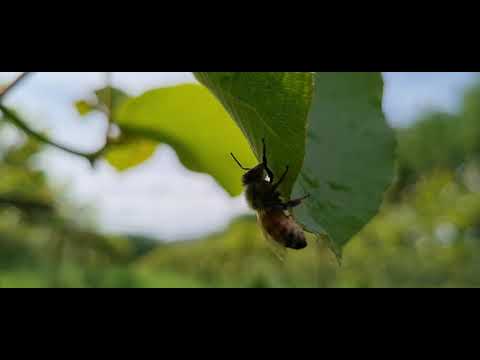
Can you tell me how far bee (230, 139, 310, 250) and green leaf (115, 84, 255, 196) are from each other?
3 cm

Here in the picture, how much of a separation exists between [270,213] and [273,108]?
39 centimetres

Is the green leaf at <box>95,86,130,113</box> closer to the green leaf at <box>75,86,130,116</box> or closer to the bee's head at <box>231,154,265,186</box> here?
the green leaf at <box>75,86,130,116</box>

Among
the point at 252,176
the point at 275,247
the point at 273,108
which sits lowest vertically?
the point at 275,247

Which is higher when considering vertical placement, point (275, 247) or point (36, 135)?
point (36, 135)

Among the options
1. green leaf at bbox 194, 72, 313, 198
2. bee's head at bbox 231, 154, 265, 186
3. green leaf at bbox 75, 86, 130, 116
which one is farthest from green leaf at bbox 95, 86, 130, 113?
green leaf at bbox 194, 72, 313, 198

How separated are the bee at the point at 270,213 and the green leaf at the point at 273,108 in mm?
243

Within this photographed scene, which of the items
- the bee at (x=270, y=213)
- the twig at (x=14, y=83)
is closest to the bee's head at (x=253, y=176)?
the bee at (x=270, y=213)

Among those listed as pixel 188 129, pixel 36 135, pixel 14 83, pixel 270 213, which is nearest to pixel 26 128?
pixel 36 135

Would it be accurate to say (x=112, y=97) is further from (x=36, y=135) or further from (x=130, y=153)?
(x=36, y=135)

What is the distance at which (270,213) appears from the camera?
0.89 metres
